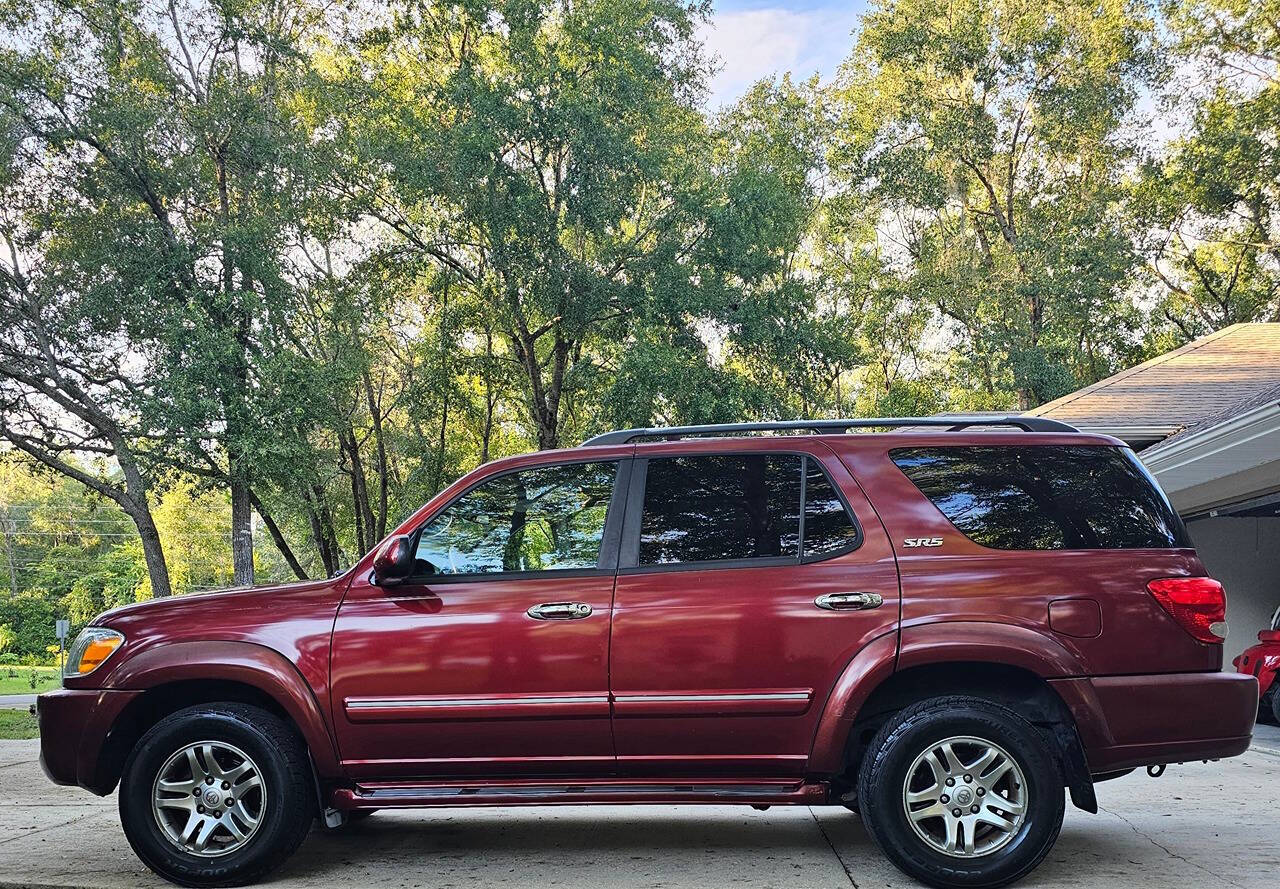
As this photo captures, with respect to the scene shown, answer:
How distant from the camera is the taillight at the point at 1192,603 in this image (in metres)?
5.29

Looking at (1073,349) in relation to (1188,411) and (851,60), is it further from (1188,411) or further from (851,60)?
(1188,411)

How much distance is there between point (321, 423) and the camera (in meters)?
25.6

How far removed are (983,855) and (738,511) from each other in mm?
1838

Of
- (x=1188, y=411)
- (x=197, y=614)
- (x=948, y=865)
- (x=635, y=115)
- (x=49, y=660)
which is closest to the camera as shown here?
(x=948, y=865)

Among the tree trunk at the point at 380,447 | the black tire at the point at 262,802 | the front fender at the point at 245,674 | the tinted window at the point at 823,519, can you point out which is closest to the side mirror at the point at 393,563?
the front fender at the point at 245,674

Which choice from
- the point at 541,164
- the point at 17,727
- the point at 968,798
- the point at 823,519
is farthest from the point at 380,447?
the point at 968,798

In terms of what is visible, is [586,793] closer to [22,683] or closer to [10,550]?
[22,683]

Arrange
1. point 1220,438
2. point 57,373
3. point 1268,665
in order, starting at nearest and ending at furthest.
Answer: point 1220,438
point 1268,665
point 57,373

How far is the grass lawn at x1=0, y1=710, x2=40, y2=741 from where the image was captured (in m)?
14.7

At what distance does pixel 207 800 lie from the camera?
5566 mm

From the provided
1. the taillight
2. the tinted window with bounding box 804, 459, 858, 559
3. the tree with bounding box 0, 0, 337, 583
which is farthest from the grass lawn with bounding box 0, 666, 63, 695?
the taillight

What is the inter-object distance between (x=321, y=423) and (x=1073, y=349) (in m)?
20.6

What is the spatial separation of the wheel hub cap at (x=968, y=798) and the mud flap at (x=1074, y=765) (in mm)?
226

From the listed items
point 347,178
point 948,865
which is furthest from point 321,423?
point 948,865
